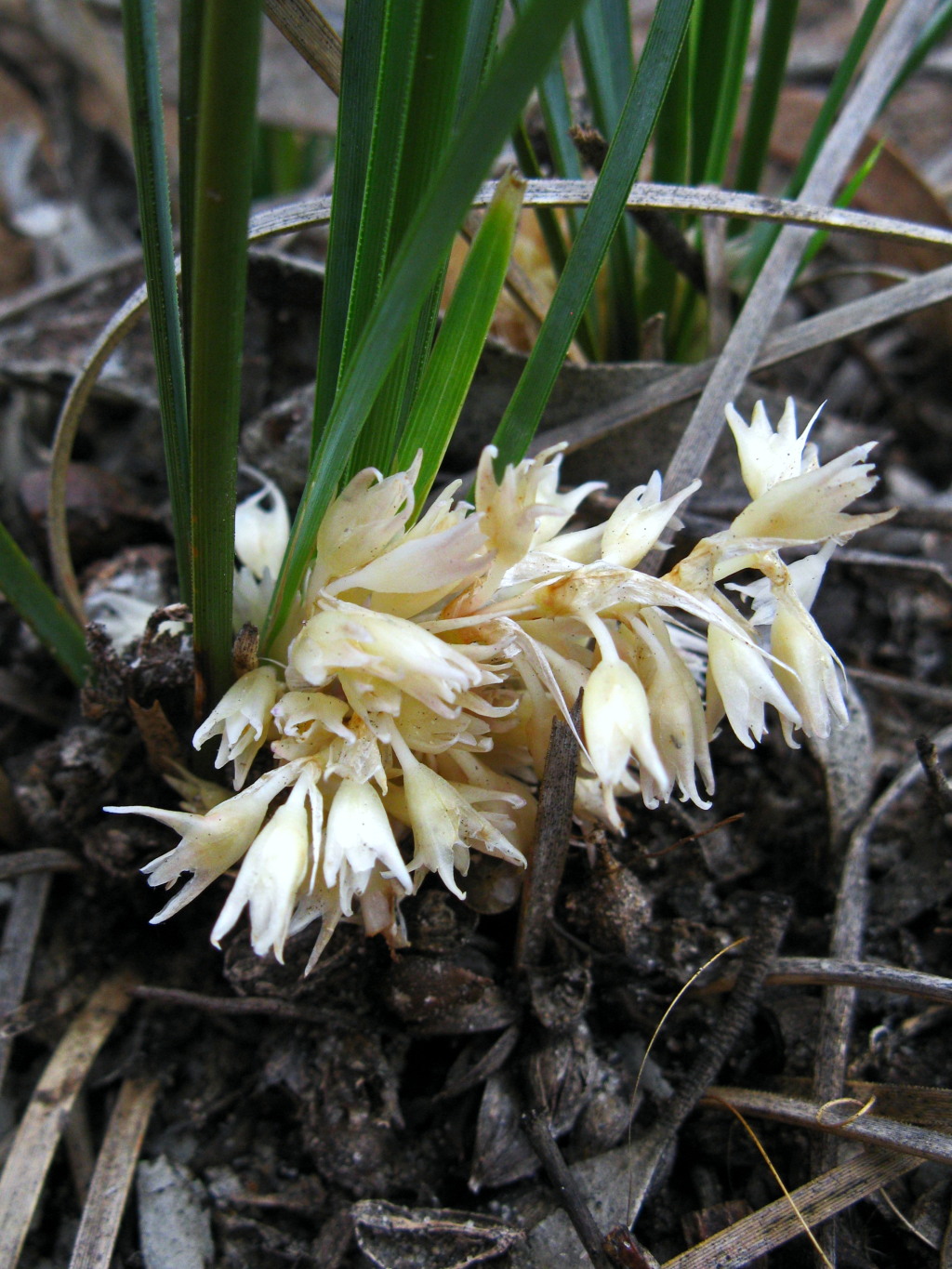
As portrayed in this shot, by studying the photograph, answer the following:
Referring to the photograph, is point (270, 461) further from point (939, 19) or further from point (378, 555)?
point (939, 19)

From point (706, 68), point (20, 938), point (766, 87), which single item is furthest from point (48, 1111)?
point (766, 87)

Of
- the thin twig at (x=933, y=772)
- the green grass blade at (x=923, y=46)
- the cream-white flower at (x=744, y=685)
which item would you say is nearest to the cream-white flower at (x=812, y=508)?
the cream-white flower at (x=744, y=685)

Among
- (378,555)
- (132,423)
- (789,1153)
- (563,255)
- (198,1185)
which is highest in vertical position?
(563,255)

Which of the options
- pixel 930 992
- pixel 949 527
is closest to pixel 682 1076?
pixel 930 992

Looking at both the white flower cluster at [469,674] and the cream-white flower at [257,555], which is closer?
the white flower cluster at [469,674]

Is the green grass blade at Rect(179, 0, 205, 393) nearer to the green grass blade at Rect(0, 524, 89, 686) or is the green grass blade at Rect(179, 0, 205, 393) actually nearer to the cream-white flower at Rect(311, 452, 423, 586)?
the cream-white flower at Rect(311, 452, 423, 586)

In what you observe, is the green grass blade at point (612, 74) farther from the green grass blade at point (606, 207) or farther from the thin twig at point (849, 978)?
the thin twig at point (849, 978)
